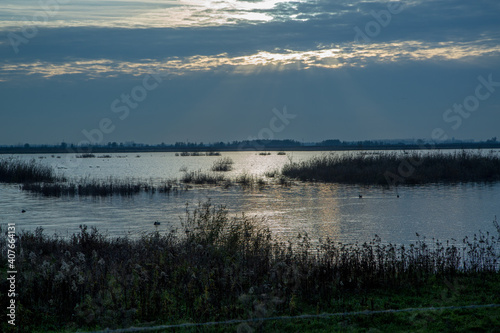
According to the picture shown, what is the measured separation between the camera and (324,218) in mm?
21734

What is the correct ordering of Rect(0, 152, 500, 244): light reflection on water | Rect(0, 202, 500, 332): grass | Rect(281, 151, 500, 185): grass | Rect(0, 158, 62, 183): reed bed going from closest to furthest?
Rect(0, 202, 500, 332): grass
Rect(0, 152, 500, 244): light reflection on water
Rect(0, 158, 62, 183): reed bed
Rect(281, 151, 500, 185): grass

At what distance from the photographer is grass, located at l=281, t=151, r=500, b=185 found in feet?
132

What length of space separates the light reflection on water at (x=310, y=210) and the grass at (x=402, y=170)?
12.8ft

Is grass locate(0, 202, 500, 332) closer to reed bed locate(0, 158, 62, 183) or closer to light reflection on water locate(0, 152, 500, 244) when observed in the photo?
light reflection on water locate(0, 152, 500, 244)

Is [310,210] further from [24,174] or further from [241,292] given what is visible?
[24,174]

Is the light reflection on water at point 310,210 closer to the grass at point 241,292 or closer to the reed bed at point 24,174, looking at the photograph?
the reed bed at point 24,174

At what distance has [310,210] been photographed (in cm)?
2466

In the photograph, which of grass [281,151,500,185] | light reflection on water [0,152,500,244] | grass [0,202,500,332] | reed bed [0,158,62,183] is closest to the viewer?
grass [0,202,500,332]

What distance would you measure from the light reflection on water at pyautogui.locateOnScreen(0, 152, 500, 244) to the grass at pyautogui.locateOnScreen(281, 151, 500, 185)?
3914mm

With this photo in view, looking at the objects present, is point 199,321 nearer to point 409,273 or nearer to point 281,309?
point 281,309

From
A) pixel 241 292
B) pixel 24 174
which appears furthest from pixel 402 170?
pixel 241 292

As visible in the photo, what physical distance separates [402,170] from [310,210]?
2000cm

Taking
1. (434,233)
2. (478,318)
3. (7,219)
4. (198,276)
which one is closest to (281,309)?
(198,276)

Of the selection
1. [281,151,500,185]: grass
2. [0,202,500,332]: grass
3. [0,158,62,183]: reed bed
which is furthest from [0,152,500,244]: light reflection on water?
[0,202,500,332]: grass
